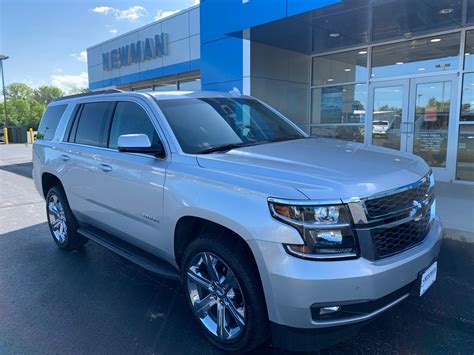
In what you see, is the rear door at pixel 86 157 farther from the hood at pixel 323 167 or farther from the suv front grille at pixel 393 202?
the suv front grille at pixel 393 202

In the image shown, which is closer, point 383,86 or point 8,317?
point 8,317

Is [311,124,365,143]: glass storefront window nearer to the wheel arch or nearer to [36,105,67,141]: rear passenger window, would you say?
[36,105,67,141]: rear passenger window

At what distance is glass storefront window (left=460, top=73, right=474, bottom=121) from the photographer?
857cm

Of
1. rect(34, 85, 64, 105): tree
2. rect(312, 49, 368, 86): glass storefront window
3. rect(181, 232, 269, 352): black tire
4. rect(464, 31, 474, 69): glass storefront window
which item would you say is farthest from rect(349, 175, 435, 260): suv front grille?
rect(34, 85, 64, 105): tree

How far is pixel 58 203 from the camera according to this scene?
16.9 ft

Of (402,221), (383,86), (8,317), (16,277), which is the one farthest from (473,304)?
(383,86)

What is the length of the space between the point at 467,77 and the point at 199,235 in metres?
8.26

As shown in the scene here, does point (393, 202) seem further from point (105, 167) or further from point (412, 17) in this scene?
point (412, 17)

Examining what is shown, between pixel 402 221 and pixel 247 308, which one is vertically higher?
pixel 402 221

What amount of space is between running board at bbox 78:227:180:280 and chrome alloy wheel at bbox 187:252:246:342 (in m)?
0.29

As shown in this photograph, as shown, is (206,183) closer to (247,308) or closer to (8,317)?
(247,308)

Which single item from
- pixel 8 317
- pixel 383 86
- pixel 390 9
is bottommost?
pixel 8 317

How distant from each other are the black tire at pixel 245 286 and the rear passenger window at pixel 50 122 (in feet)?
11.5

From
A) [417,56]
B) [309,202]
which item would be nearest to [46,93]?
[417,56]
